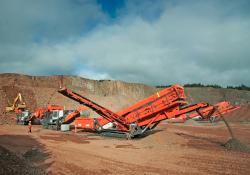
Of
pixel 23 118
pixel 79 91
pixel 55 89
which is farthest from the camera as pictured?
pixel 79 91

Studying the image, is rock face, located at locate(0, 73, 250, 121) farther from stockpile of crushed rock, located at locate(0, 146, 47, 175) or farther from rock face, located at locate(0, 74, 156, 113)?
stockpile of crushed rock, located at locate(0, 146, 47, 175)

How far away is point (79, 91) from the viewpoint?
5994cm

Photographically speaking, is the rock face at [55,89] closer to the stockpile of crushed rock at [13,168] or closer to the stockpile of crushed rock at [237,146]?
the stockpile of crushed rock at [237,146]

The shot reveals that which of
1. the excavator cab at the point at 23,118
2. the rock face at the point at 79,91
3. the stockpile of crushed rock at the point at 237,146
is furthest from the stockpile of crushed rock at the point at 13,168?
the rock face at the point at 79,91

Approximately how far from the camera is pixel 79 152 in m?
12.7

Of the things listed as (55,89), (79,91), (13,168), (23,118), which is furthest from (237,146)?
(79,91)

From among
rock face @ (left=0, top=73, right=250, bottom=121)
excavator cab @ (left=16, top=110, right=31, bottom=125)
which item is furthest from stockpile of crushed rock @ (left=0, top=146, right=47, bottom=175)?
rock face @ (left=0, top=73, right=250, bottom=121)

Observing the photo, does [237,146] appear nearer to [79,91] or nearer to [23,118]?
[23,118]

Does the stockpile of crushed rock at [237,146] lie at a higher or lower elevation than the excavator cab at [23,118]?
lower

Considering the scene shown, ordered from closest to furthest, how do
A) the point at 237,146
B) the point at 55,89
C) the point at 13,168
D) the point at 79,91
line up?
1. the point at 13,168
2. the point at 237,146
3. the point at 55,89
4. the point at 79,91

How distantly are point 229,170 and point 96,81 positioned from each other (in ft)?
202

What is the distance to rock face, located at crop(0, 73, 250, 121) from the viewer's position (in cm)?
4869

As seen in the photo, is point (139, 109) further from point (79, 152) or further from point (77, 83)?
point (77, 83)

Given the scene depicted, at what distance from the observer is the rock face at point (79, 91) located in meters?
48.7
